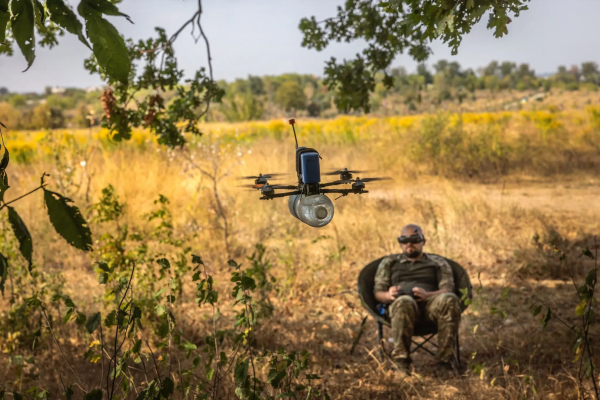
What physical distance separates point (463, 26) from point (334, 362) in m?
2.85

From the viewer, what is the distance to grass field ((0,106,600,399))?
378 cm

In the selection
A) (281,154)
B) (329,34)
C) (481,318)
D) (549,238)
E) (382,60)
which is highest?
(329,34)

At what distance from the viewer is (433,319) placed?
3836mm

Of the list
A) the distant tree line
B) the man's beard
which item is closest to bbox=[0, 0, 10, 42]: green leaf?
the man's beard

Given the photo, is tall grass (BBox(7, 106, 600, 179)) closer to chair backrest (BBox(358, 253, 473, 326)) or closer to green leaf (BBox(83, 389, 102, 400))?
Answer: chair backrest (BBox(358, 253, 473, 326))

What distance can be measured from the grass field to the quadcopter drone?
36.1 inches

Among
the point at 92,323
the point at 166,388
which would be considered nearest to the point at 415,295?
the point at 166,388

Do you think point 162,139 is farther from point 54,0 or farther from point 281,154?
point 281,154

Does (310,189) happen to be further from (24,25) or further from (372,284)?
(372,284)

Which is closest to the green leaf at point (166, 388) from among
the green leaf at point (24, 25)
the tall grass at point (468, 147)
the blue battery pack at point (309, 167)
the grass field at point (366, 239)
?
the grass field at point (366, 239)

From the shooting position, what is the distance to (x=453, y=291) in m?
3.99

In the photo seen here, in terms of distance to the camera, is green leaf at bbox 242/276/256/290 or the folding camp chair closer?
green leaf at bbox 242/276/256/290

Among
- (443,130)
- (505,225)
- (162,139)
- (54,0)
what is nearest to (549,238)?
(505,225)

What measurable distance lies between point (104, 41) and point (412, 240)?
3345 millimetres
